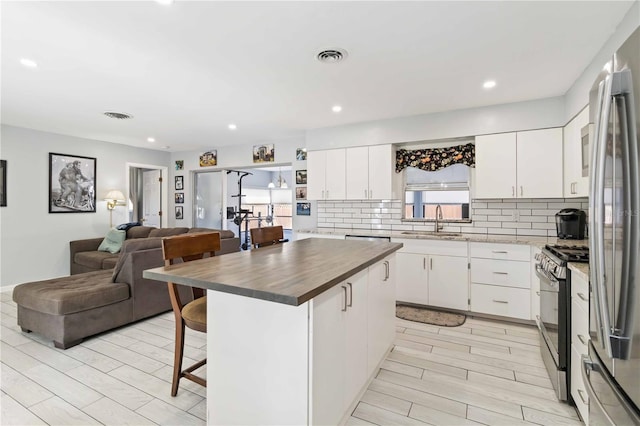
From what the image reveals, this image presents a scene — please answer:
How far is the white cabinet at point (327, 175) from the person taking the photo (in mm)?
4523

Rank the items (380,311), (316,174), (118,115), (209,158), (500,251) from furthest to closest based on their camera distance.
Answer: (209,158), (316,174), (118,115), (500,251), (380,311)

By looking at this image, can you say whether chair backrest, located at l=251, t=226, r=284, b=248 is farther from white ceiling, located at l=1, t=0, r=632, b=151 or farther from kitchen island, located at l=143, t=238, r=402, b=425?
white ceiling, located at l=1, t=0, r=632, b=151

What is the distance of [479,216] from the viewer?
13.0ft

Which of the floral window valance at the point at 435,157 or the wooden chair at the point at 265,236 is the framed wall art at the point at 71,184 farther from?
the floral window valance at the point at 435,157

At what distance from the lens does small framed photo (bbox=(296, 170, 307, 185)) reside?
5366 millimetres

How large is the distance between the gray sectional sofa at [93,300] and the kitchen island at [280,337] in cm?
182

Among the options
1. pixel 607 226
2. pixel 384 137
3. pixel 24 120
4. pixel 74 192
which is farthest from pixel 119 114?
pixel 607 226

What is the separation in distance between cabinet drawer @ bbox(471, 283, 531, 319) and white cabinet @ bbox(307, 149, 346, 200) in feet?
6.94

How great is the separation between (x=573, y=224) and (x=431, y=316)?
171 centimetres

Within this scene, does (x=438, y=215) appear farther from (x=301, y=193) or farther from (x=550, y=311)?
(x=301, y=193)

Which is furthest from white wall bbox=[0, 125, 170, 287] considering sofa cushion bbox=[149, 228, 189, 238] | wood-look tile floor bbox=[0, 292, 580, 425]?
wood-look tile floor bbox=[0, 292, 580, 425]

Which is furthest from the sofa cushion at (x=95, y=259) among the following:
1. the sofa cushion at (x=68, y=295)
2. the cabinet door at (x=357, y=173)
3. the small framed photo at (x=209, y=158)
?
the cabinet door at (x=357, y=173)

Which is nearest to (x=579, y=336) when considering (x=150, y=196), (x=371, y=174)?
(x=371, y=174)

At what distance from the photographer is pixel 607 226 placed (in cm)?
109
